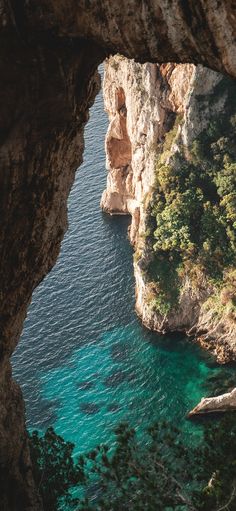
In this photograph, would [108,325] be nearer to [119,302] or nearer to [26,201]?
[119,302]

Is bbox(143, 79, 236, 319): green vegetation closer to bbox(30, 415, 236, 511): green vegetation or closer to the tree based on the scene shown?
the tree

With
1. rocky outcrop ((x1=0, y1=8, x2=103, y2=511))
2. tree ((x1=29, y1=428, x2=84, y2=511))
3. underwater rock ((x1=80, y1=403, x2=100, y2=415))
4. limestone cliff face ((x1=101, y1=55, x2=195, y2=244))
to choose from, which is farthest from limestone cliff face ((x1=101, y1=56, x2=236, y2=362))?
rocky outcrop ((x1=0, y1=8, x2=103, y2=511))

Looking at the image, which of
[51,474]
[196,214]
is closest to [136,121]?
[196,214]

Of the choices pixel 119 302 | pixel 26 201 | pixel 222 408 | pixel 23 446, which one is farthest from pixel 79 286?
pixel 26 201

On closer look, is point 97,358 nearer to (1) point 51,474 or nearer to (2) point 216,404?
(2) point 216,404

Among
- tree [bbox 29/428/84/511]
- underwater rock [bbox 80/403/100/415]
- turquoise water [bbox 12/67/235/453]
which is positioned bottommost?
underwater rock [bbox 80/403/100/415]

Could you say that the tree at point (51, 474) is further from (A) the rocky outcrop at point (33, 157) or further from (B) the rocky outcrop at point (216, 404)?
(B) the rocky outcrop at point (216, 404)
